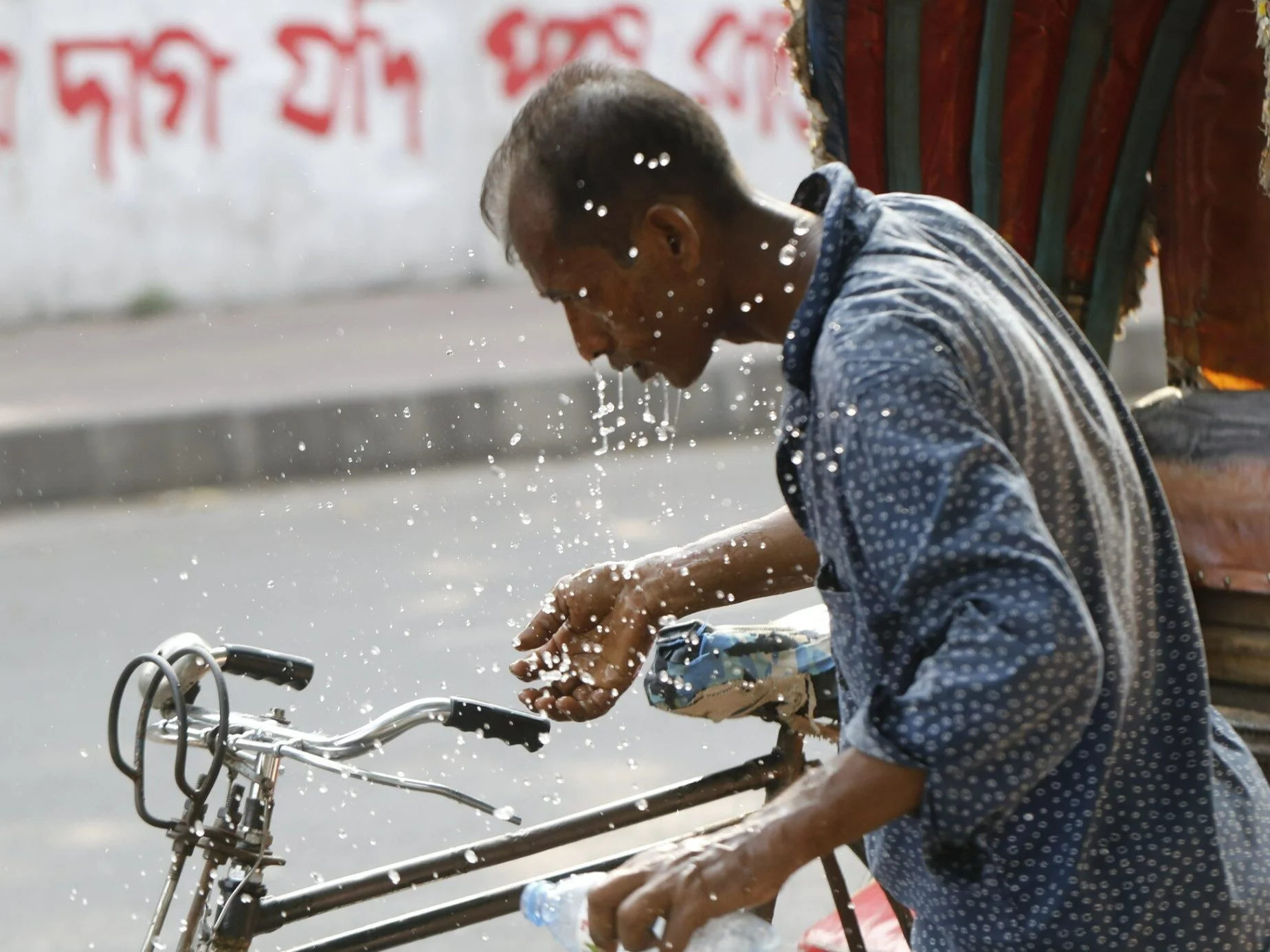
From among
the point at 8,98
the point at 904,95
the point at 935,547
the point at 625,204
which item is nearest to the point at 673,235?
the point at 625,204

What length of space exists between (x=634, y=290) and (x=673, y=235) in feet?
0.20

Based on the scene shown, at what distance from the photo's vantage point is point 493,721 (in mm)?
1819

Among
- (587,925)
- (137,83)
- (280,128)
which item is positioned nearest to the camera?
(587,925)

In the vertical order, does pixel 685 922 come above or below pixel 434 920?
above

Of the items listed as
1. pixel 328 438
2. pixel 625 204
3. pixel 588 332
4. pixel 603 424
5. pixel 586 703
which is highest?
pixel 625 204

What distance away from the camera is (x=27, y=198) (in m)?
10.2

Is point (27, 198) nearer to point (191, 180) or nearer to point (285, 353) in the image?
point (191, 180)

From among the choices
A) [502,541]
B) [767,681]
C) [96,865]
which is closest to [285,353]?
[502,541]

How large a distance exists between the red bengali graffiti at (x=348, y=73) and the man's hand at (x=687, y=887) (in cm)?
977

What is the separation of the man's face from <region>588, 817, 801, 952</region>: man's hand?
0.44 metres

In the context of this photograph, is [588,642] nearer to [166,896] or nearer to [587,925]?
[166,896]

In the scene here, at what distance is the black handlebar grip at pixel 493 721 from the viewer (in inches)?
71.6

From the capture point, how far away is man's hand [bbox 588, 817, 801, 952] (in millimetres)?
1186

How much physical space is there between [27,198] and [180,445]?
337 cm
